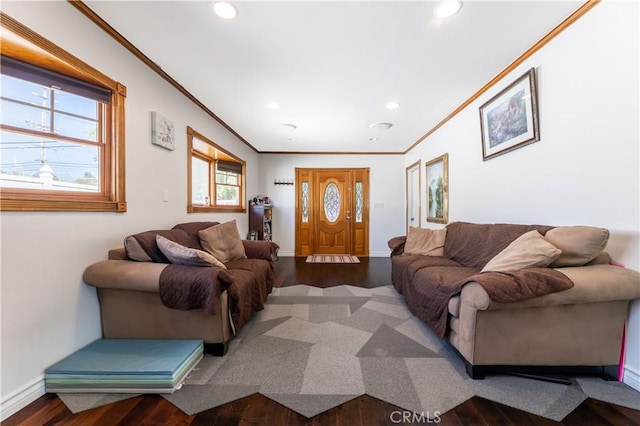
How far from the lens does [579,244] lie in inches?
61.9

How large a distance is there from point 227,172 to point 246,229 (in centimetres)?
127

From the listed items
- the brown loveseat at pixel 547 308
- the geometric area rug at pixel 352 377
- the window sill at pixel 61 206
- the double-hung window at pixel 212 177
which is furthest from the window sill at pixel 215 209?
the brown loveseat at pixel 547 308

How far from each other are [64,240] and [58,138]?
0.70 m

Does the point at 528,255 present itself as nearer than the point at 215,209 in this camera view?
Yes

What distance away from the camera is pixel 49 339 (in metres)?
1.47

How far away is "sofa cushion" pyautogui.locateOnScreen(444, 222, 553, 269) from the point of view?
213cm

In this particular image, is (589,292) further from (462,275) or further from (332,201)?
(332,201)

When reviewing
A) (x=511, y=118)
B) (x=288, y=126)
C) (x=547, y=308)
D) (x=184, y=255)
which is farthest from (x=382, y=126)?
(x=184, y=255)

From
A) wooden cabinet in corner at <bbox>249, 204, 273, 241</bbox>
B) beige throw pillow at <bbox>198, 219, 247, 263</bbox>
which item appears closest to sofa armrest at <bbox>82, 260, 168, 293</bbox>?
beige throw pillow at <bbox>198, 219, 247, 263</bbox>

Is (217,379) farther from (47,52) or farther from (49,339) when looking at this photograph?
(47,52)

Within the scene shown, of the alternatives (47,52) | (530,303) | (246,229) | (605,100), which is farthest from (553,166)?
(246,229)

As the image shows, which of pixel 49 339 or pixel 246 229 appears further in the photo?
pixel 246 229

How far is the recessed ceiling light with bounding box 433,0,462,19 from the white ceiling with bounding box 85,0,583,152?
0.04 m

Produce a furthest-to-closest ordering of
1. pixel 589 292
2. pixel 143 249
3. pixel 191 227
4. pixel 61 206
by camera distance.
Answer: pixel 191 227 → pixel 143 249 → pixel 61 206 → pixel 589 292
